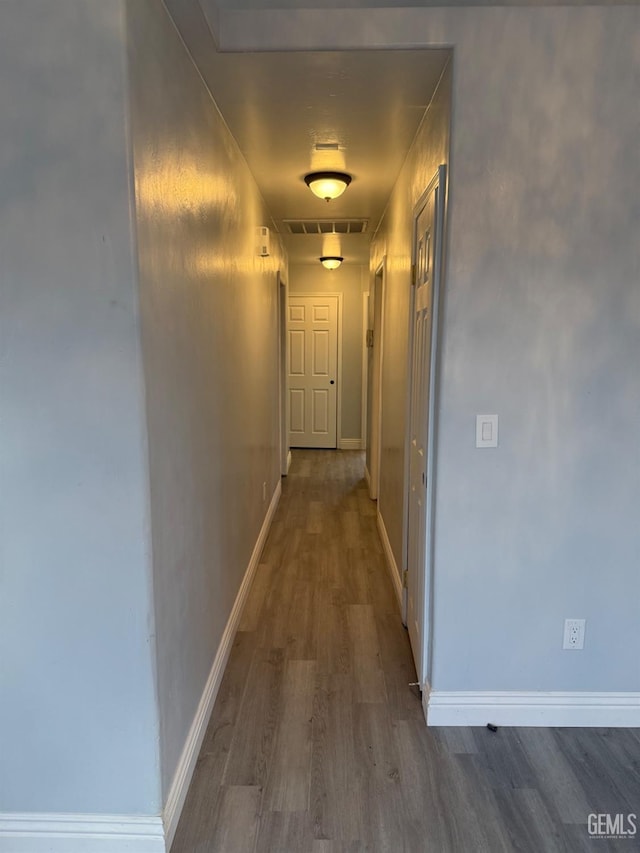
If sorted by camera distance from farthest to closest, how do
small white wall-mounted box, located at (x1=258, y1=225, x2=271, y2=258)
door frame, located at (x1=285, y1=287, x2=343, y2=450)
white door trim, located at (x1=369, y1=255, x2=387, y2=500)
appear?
door frame, located at (x1=285, y1=287, x2=343, y2=450), white door trim, located at (x1=369, y1=255, x2=387, y2=500), small white wall-mounted box, located at (x1=258, y1=225, x2=271, y2=258)

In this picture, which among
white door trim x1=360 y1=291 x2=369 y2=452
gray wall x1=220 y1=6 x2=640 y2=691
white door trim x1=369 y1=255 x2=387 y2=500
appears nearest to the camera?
gray wall x1=220 y1=6 x2=640 y2=691

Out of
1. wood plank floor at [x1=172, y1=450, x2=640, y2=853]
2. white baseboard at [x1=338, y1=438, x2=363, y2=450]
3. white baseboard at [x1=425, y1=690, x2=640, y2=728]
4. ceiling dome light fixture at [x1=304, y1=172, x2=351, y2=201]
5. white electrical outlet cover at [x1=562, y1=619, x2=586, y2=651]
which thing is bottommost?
wood plank floor at [x1=172, y1=450, x2=640, y2=853]

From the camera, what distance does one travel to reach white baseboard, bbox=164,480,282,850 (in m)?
1.62

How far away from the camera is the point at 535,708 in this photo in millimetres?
2105

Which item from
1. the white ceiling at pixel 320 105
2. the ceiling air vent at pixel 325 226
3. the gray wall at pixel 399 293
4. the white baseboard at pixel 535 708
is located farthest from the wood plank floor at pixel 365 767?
the ceiling air vent at pixel 325 226

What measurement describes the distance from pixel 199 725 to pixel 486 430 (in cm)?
146

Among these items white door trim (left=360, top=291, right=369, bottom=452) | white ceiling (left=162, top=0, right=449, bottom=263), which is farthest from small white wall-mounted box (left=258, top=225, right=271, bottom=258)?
white door trim (left=360, top=291, right=369, bottom=452)

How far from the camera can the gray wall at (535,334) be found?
1.81 m

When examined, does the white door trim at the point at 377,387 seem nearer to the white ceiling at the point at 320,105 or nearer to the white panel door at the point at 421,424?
the white ceiling at the point at 320,105

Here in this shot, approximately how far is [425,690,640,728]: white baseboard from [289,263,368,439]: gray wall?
544 cm

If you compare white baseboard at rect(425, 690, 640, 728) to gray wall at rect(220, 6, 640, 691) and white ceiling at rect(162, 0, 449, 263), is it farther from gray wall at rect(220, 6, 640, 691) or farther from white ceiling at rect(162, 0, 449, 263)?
white ceiling at rect(162, 0, 449, 263)

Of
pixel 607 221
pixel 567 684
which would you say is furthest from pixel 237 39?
pixel 567 684

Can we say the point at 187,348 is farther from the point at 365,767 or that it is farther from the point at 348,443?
the point at 348,443

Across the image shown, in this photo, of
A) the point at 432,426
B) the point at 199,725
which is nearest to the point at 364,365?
the point at 432,426
